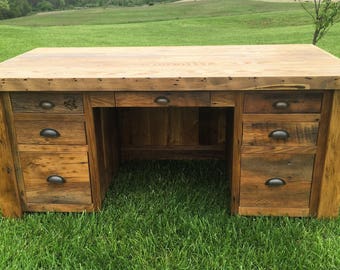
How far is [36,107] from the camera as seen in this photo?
2303 mm

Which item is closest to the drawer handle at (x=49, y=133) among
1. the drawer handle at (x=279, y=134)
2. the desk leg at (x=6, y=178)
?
the desk leg at (x=6, y=178)

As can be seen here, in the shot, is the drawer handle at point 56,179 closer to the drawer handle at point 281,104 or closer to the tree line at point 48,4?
the drawer handle at point 281,104

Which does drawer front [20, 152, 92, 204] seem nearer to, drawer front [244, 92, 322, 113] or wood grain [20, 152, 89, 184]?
wood grain [20, 152, 89, 184]

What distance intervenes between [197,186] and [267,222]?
0.66 m

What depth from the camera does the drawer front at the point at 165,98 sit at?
2189 millimetres

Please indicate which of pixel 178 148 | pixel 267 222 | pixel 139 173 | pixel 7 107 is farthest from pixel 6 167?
pixel 267 222

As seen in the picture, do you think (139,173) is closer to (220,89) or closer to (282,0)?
(220,89)

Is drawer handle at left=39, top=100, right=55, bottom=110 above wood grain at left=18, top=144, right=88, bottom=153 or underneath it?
above

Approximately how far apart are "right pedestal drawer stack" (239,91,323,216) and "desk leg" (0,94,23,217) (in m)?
1.40

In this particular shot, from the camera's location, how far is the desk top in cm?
211

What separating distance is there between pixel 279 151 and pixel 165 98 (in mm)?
736

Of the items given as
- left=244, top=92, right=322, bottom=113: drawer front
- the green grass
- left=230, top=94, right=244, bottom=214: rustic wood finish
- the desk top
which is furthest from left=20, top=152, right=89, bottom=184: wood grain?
left=244, top=92, right=322, bottom=113: drawer front

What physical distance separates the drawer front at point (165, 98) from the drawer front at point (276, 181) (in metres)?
0.44

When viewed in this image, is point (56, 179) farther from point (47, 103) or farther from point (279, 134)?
point (279, 134)
